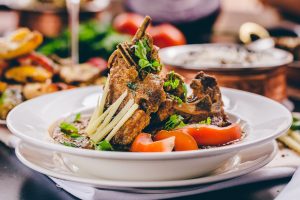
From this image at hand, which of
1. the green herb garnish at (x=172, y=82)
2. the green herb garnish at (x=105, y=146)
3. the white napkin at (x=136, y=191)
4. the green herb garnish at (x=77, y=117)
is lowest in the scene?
the green herb garnish at (x=77, y=117)

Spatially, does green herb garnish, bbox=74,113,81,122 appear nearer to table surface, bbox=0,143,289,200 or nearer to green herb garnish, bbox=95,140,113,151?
table surface, bbox=0,143,289,200

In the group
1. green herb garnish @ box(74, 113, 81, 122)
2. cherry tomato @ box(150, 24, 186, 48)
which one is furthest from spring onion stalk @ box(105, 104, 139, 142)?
cherry tomato @ box(150, 24, 186, 48)

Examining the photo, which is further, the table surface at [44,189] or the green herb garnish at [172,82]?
the green herb garnish at [172,82]

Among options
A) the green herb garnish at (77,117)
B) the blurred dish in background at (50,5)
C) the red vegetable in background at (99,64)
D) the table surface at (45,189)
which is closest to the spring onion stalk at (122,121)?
the table surface at (45,189)

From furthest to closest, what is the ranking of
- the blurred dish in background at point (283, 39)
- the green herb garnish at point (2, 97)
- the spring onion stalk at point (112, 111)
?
the blurred dish in background at point (283, 39) < the green herb garnish at point (2, 97) < the spring onion stalk at point (112, 111)

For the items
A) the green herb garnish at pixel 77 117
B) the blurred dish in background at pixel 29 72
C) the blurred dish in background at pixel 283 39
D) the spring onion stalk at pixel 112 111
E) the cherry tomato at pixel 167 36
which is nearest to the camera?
the spring onion stalk at pixel 112 111

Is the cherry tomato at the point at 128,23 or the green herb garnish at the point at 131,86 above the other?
the green herb garnish at the point at 131,86

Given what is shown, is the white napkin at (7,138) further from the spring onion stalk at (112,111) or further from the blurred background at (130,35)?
the spring onion stalk at (112,111)

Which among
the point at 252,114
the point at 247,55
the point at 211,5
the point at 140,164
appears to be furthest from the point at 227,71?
the point at 211,5
